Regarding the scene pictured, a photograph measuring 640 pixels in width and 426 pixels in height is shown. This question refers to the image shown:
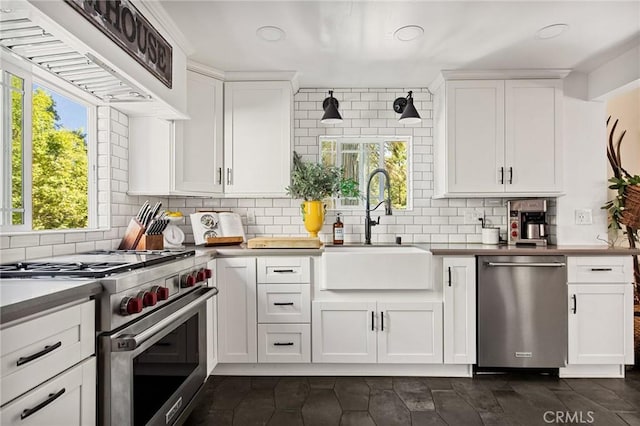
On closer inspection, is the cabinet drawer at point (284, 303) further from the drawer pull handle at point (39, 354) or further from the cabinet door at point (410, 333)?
the drawer pull handle at point (39, 354)

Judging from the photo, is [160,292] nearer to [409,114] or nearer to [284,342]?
[284,342]

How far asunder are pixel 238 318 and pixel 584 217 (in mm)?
2784

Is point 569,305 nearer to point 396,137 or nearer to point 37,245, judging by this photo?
point 396,137

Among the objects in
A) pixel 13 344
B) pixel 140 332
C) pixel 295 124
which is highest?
pixel 295 124

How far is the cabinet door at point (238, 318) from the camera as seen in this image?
105 inches

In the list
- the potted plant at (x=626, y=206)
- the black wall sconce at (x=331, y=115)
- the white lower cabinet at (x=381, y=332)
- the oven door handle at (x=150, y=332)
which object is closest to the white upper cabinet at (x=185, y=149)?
the black wall sconce at (x=331, y=115)

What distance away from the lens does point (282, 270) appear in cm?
269

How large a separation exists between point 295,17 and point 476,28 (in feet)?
3.66

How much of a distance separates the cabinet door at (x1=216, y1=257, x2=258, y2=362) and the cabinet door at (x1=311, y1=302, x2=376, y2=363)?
17.1 inches

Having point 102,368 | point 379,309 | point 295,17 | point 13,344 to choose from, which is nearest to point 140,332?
point 102,368

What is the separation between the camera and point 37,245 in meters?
1.88

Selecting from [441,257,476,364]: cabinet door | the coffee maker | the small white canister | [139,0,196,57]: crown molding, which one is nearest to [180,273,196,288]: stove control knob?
[139,0,196,57]: crown molding

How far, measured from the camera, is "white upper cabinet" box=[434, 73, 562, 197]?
2971 millimetres

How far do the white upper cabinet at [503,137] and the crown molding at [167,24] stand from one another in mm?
1964
